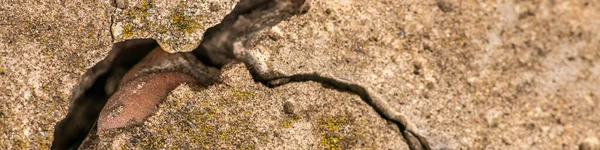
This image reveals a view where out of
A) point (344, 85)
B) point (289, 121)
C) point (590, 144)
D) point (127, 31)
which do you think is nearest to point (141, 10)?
point (127, 31)

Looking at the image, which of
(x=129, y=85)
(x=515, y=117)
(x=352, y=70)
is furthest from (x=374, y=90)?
(x=129, y=85)

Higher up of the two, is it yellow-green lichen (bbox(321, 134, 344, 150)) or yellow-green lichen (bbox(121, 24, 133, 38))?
yellow-green lichen (bbox(121, 24, 133, 38))

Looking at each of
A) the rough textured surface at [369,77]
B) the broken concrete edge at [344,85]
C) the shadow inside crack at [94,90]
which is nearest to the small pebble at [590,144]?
the rough textured surface at [369,77]

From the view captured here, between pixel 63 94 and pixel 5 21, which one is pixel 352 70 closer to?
pixel 63 94

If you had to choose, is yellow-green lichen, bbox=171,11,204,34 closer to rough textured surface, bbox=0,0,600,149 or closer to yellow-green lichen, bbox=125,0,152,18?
yellow-green lichen, bbox=125,0,152,18

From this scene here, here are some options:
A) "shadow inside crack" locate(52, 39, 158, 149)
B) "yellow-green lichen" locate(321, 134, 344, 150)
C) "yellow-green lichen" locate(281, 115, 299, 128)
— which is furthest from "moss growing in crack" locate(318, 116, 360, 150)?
"shadow inside crack" locate(52, 39, 158, 149)

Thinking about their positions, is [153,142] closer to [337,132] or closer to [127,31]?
[127,31]
